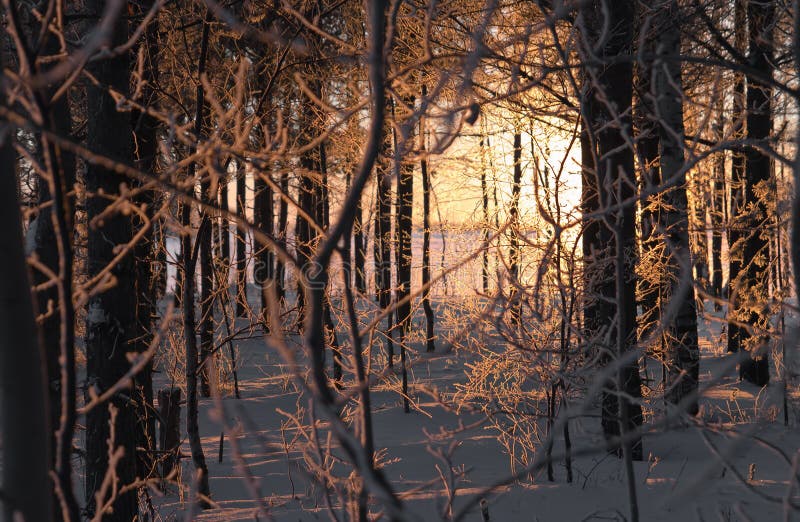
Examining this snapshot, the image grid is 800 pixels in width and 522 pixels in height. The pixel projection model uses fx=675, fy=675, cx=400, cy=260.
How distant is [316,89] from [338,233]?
9.72 metres

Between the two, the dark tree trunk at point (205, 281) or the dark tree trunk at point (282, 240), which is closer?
the dark tree trunk at point (282, 240)

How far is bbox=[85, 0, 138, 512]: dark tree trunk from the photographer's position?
3988 millimetres

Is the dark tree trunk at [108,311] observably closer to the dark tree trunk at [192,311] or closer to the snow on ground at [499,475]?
the snow on ground at [499,475]

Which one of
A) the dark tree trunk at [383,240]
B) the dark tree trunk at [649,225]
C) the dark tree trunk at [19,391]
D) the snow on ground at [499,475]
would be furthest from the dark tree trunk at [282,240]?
the dark tree trunk at [649,225]

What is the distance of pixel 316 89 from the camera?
1030cm

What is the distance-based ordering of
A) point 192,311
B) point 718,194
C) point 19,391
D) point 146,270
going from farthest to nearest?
point 718,194, point 146,270, point 192,311, point 19,391

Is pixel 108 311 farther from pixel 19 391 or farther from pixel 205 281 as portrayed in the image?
pixel 205 281

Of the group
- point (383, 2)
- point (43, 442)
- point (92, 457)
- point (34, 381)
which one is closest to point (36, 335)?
point (34, 381)

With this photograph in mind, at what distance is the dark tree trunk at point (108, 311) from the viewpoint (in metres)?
3.99

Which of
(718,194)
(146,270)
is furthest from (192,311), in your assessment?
(718,194)

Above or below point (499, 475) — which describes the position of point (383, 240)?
above

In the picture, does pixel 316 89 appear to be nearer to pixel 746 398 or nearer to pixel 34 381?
pixel 746 398

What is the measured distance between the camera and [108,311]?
4062 millimetres

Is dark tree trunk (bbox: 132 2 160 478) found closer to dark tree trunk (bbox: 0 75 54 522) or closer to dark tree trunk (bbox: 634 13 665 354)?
dark tree trunk (bbox: 0 75 54 522)
